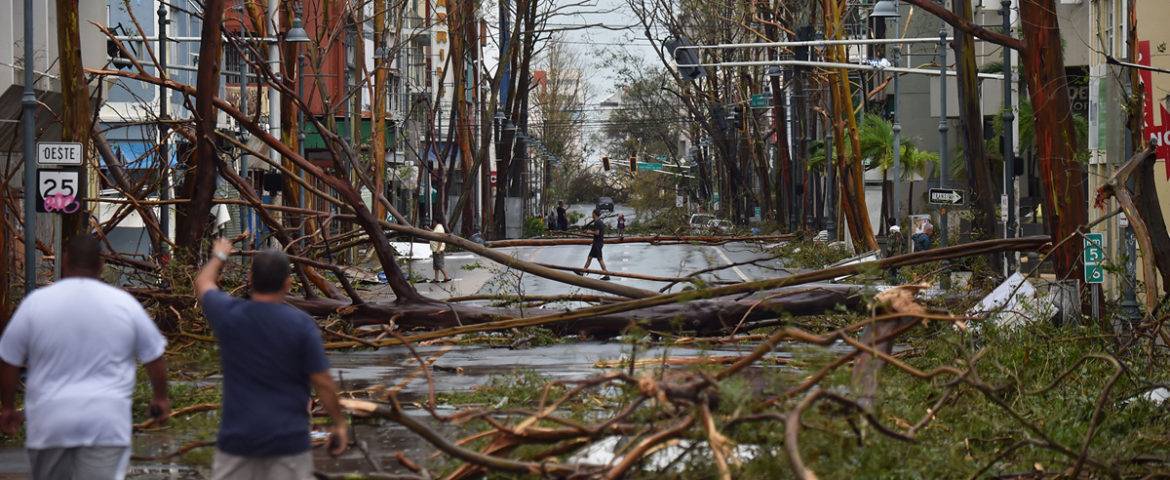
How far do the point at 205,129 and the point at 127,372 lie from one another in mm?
10872

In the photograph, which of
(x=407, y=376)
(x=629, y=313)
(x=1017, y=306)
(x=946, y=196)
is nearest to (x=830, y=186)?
(x=946, y=196)

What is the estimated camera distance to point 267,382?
22.0 ft

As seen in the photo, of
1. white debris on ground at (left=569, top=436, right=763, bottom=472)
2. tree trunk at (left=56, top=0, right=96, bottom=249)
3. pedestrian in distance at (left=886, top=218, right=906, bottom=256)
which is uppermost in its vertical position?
tree trunk at (left=56, top=0, right=96, bottom=249)

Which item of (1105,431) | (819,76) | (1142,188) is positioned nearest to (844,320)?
(1142,188)

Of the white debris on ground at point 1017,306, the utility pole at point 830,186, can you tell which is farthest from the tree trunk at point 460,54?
the white debris on ground at point 1017,306

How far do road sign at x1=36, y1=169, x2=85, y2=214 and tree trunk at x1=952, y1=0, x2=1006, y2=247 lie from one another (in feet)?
57.1

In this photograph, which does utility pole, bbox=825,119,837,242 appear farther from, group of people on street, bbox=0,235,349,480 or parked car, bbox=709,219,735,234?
group of people on street, bbox=0,235,349,480

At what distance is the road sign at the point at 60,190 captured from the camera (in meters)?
16.7

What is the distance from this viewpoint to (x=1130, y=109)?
49.9ft

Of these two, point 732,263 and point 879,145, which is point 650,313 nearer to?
point 732,263

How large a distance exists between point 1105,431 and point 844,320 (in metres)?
7.34

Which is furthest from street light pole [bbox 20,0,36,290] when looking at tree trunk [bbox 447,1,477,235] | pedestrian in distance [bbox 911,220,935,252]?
tree trunk [bbox 447,1,477,235]

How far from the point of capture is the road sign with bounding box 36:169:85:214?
1669 cm

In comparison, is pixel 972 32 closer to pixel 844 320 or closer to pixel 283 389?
pixel 844 320
